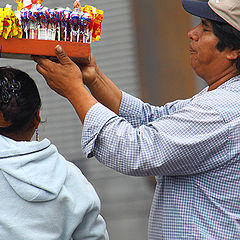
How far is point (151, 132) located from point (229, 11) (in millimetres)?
572

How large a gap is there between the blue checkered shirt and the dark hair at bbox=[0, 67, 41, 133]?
1.02ft

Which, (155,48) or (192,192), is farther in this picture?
(155,48)

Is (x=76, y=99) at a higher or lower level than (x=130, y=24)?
higher

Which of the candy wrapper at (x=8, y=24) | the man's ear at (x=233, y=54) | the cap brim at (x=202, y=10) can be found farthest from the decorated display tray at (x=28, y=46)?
the man's ear at (x=233, y=54)

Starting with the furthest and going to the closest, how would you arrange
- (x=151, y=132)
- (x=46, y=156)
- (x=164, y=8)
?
(x=164, y=8), (x=46, y=156), (x=151, y=132)

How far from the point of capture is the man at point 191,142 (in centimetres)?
222

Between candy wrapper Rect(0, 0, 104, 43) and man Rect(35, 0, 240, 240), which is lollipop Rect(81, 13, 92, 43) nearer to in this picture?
candy wrapper Rect(0, 0, 104, 43)

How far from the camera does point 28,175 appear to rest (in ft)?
7.70

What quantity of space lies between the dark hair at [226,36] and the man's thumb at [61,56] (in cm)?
61

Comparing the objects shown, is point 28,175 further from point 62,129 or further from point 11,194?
point 62,129

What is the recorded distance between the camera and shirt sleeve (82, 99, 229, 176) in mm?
2219

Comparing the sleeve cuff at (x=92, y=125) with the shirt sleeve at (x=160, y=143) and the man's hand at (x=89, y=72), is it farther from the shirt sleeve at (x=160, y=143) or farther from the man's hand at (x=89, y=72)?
the man's hand at (x=89, y=72)

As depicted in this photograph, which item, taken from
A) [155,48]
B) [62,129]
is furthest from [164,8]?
[62,129]

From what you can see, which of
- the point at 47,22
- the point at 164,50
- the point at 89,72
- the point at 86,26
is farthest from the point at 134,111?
the point at 164,50
